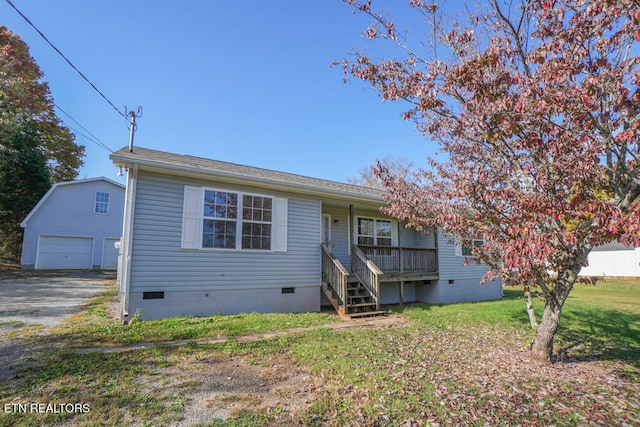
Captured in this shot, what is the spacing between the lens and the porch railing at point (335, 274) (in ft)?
27.9

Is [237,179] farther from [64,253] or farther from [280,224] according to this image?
[64,253]

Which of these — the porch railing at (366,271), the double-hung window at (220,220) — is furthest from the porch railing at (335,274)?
the double-hung window at (220,220)

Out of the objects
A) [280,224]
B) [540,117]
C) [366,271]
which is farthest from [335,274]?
[540,117]

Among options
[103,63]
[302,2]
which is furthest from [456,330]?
[103,63]

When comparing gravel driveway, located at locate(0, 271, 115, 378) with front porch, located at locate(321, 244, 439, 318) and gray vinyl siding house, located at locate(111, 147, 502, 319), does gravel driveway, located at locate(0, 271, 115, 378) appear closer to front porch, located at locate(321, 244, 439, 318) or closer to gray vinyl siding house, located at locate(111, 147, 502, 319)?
gray vinyl siding house, located at locate(111, 147, 502, 319)

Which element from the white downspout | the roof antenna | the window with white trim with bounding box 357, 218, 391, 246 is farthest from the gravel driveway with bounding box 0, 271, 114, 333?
the window with white trim with bounding box 357, 218, 391, 246

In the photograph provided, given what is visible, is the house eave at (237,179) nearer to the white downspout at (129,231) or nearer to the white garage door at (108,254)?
the white downspout at (129,231)

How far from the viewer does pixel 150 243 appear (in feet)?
23.9

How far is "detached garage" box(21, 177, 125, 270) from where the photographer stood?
64.4ft

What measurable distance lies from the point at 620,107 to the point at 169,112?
12416 millimetres

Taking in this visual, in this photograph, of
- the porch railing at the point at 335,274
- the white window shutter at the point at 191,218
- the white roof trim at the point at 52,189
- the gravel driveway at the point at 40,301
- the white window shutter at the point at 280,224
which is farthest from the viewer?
the white roof trim at the point at 52,189

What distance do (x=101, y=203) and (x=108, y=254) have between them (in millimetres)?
3492

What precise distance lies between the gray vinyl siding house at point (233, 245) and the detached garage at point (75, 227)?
15.1 meters

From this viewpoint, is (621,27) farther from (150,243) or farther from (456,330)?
A: (150,243)
